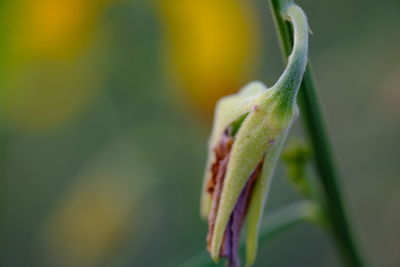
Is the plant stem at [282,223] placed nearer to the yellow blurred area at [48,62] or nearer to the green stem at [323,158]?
the green stem at [323,158]

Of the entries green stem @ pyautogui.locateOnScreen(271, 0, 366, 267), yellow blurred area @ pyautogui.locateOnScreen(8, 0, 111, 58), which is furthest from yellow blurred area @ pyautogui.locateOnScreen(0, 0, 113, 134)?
green stem @ pyautogui.locateOnScreen(271, 0, 366, 267)

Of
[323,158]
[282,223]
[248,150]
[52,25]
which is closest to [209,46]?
[52,25]

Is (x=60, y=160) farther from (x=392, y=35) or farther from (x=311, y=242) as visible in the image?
(x=392, y=35)

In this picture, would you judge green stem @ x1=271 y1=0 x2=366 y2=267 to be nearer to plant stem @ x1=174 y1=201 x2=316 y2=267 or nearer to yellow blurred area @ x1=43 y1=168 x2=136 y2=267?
plant stem @ x1=174 y1=201 x2=316 y2=267

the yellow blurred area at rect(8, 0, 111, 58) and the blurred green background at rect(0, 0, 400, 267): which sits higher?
the yellow blurred area at rect(8, 0, 111, 58)

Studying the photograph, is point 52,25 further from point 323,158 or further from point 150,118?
point 323,158

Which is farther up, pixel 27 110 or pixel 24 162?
pixel 27 110

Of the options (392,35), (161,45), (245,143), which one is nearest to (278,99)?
(245,143)
